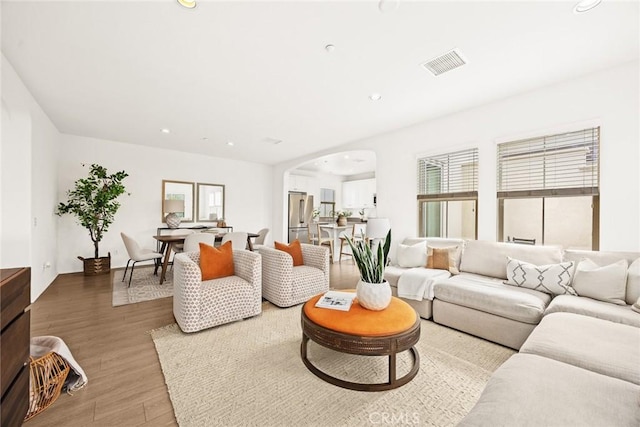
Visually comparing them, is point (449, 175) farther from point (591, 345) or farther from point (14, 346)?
point (14, 346)

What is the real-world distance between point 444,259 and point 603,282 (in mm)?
1396

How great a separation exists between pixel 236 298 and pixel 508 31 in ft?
11.1

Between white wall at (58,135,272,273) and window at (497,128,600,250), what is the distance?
593 centimetres

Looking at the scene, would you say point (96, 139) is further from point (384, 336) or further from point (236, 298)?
point (384, 336)

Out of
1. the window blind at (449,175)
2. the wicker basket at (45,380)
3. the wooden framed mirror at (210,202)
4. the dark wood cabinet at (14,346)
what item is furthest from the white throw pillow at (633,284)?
the wooden framed mirror at (210,202)

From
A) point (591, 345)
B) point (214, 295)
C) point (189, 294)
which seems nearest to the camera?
point (591, 345)

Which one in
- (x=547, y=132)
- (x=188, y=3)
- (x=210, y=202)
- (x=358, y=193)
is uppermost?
(x=188, y=3)

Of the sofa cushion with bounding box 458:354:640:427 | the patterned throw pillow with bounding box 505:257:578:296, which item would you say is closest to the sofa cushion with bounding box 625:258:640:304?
the patterned throw pillow with bounding box 505:257:578:296

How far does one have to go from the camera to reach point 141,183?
574 centimetres

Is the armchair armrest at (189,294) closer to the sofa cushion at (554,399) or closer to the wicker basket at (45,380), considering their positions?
the wicker basket at (45,380)

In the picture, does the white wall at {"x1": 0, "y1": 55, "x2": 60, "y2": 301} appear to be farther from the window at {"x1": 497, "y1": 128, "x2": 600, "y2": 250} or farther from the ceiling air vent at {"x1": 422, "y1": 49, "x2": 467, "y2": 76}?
the window at {"x1": 497, "y1": 128, "x2": 600, "y2": 250}

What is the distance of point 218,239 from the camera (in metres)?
4.99

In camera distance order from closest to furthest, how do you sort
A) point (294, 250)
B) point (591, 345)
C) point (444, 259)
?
1. point (591, 345)
2. point (444, 259)
3. point (294, 250)

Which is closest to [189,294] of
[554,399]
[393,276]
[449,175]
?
[393,276]
